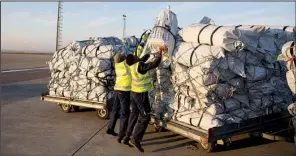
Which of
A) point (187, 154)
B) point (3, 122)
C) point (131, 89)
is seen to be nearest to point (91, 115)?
point (3, 122)

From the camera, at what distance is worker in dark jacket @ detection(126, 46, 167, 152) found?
6055 millimetres

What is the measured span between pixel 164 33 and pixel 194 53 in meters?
0.85

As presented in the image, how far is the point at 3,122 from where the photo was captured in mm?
7910

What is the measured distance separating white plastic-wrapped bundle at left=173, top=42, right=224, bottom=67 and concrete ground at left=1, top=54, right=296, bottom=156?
1715 mm

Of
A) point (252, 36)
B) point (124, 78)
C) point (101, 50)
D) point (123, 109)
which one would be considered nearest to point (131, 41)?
point (101, 50)

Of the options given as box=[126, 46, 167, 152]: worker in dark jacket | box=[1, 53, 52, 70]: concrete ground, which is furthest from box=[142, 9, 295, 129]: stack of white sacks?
box=[1, 53, 52, 70]: concrete ground

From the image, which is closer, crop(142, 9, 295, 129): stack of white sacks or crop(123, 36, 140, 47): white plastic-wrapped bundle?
crop(142, 9, 295, 129): stack of white sacks

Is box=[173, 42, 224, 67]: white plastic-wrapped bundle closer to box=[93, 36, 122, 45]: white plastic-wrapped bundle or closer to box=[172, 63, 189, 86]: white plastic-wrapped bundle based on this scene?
box=[172, 63, 189, 86]: white plastic-wrapped bundle

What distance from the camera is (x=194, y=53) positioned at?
583cm

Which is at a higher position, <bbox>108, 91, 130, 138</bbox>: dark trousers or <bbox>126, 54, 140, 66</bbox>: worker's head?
<bbox>126, 54, 140, 66</bbox>: worker's head

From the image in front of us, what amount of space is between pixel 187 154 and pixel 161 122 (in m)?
0.96

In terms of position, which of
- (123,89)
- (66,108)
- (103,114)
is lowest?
(66,108)

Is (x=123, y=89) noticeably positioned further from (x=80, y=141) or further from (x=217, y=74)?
(x=217, y=74)

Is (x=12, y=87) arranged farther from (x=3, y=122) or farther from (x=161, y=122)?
(x=161, y=122)
